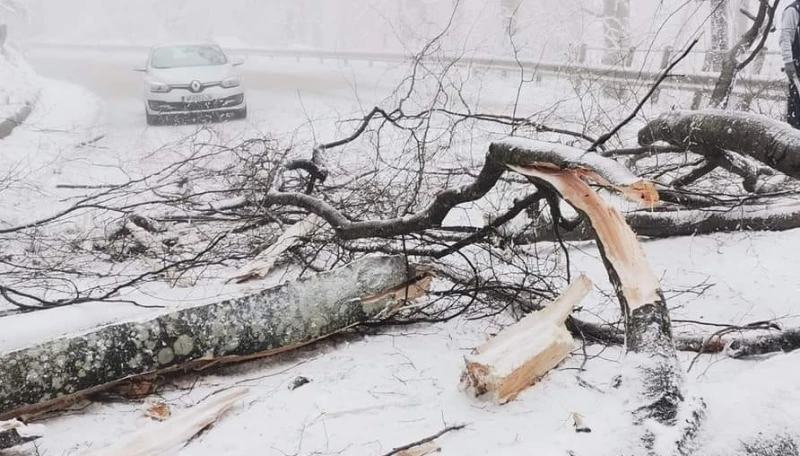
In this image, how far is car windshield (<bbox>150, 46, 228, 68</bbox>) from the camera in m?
10.8

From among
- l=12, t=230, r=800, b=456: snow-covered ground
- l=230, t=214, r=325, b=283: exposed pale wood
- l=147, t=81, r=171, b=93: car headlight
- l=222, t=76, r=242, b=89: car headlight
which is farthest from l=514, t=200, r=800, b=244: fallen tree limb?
l=147, t=81, r=171, b=93: car headlight

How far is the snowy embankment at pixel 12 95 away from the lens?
9.15 m

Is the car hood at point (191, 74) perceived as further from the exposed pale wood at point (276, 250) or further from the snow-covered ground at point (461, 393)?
the snow-covered ground at point (461, 393)

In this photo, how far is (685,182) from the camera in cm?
444

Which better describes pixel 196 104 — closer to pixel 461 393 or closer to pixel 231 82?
pixel 231 82

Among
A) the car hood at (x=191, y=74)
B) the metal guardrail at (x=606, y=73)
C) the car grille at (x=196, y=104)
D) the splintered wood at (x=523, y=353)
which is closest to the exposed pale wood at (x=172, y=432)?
the splintered wood at (x=523, y=353)

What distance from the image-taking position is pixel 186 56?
436 inches

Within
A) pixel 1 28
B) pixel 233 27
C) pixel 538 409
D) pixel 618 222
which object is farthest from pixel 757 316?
pixel 233 27

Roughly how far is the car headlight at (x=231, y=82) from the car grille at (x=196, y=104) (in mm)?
183

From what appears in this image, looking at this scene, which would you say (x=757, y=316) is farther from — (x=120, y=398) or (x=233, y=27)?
(x=233, y=27)

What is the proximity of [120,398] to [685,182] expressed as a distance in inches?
150

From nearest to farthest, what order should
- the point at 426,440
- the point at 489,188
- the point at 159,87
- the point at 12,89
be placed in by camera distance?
the point at 426,440 < the point at 489,188 < the point at 159,87 < the point at 12,89

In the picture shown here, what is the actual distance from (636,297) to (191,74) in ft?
30.5

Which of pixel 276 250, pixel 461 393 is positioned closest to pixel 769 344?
pixel 461 393
